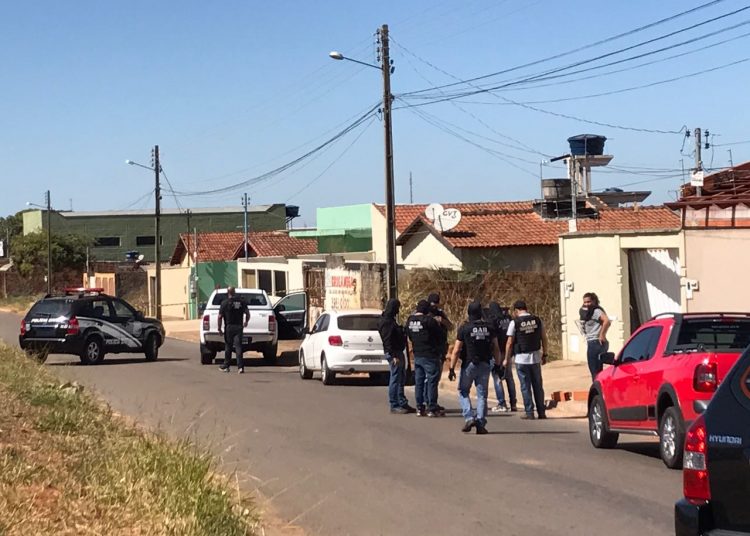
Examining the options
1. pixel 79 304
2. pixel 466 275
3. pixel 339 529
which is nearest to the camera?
pixel 339 529

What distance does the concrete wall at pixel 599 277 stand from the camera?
76.5 ft

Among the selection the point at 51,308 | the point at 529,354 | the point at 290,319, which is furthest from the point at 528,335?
the point at 290,319

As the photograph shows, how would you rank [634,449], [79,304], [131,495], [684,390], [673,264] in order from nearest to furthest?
[131,495] → [684,390] → [634,449] → [673,264] → [79,304]

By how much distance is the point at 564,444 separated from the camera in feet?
44.5

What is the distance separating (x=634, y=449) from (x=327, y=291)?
24.7 meters

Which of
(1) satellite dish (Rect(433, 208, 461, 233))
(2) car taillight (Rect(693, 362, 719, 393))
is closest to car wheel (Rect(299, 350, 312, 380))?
(1) satellite dish (Rect(433, 208, 461, 233))

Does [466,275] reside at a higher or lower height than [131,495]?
higher

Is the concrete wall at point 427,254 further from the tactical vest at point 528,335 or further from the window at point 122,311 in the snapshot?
the tactical vest at point 528,335

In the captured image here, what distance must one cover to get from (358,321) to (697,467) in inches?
649

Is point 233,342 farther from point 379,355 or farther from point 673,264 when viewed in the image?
point 673,264

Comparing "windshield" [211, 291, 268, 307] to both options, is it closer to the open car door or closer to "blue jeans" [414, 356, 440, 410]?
the open car door

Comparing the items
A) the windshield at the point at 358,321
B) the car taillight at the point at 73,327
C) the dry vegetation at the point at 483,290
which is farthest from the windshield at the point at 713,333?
the dry vegetation at the point at 483,290

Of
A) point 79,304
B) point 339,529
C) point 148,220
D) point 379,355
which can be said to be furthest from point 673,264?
point 148,220

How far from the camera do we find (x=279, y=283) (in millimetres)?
47531
